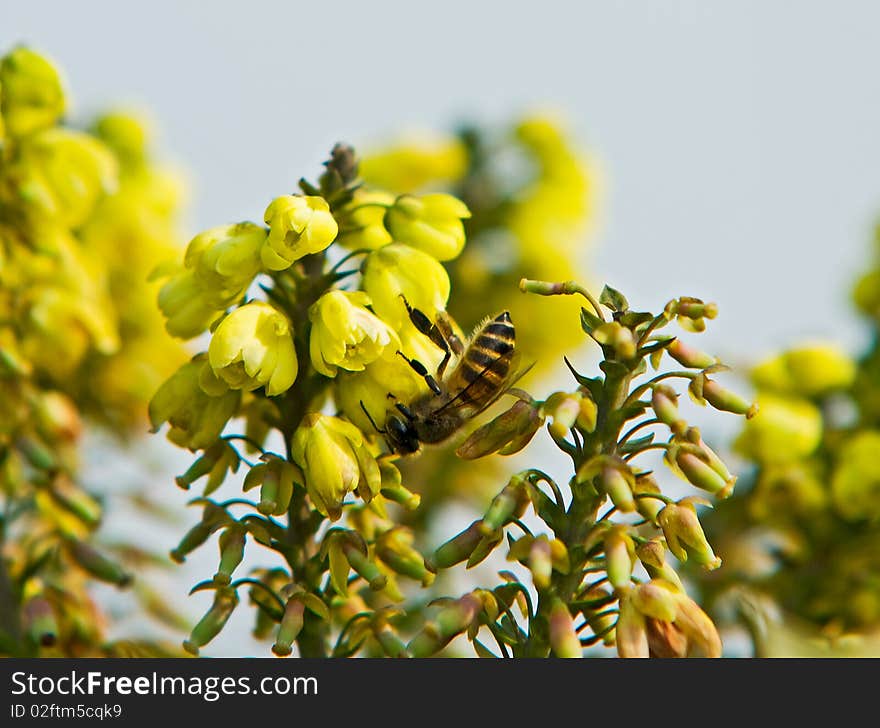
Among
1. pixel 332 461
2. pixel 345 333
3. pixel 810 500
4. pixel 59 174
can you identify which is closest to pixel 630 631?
pixel 332 461

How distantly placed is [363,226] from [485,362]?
374mm

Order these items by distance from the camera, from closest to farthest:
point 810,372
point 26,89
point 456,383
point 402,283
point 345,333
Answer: point 345,333, point 402,283, point 456,383, point 26,89, point 810,372

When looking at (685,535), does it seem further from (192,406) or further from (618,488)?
(192,406)

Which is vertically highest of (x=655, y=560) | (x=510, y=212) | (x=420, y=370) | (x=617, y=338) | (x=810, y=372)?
(x=510, y=212)

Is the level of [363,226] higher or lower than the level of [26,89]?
lower

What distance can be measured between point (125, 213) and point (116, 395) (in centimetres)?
66

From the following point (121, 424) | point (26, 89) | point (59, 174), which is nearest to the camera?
point (26, 89)

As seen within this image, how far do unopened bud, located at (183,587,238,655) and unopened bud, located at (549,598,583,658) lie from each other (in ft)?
2.21

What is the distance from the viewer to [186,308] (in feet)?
8.61

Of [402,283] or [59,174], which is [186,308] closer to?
[402,283]

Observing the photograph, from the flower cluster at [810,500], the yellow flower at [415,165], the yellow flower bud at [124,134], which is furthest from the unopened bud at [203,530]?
the yellow flower at [415,165]

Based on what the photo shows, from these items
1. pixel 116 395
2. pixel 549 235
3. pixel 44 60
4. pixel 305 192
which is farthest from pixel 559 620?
pixel 549 235

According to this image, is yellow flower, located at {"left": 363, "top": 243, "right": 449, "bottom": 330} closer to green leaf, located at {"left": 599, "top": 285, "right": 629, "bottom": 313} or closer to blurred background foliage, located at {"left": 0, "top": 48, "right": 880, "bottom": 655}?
green leaf, located at {"left": 599, "top": 285, "right": 629, "bottom": 313}

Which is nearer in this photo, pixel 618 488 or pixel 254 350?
pixel 618 488
